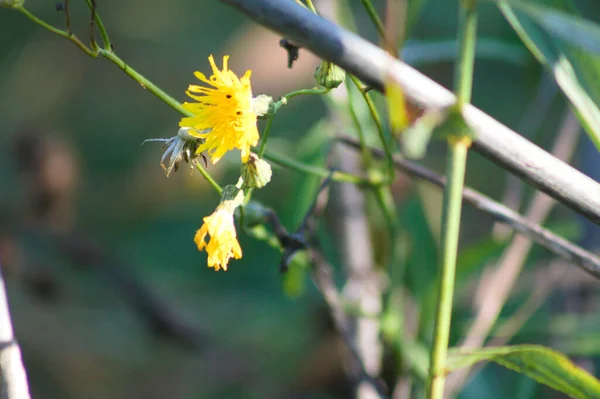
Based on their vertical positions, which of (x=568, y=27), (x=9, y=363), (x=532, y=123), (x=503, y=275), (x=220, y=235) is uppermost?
(x=532, y=123)

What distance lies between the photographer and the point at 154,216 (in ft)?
3.76

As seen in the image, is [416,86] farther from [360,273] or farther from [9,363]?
[360,273]

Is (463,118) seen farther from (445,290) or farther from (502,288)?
(502,288)

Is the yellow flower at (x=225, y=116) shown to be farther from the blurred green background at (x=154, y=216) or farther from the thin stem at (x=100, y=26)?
the blurred green background at (x=154, y=216)

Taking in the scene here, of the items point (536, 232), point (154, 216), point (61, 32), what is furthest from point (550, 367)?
point (154, 216)

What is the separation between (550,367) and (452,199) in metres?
0.13

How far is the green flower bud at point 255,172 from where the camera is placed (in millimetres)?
335

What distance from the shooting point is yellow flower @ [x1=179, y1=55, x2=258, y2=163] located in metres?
0.32

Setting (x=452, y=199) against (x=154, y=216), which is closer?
(x=452, y=199)

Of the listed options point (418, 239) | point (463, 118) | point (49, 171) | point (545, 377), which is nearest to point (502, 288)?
point (418, 239)

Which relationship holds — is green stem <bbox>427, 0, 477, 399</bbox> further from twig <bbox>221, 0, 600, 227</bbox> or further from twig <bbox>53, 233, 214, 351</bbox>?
twig <bbox>53, 233, 214, 351</bbox>

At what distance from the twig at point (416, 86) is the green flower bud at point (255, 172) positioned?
93 mm

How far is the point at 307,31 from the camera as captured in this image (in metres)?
0.25

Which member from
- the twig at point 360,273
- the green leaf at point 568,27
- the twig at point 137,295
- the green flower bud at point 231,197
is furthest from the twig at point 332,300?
the twig at point 137,295
